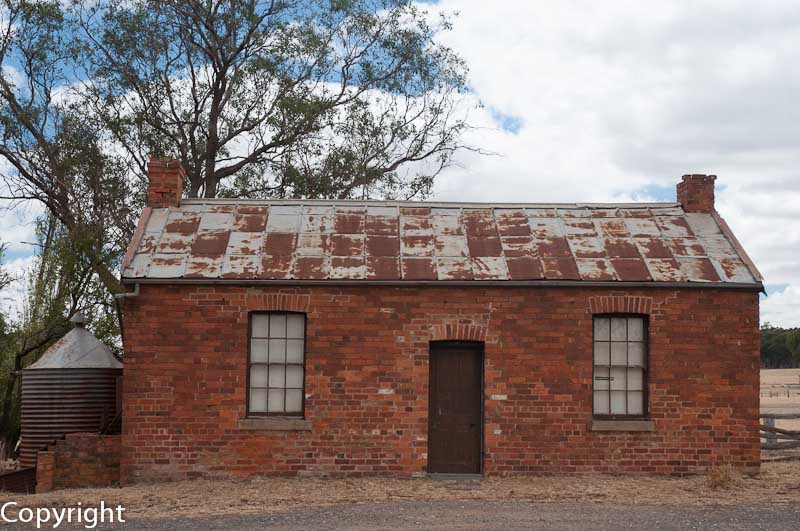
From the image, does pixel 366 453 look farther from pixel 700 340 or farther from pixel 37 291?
pixel 37 291

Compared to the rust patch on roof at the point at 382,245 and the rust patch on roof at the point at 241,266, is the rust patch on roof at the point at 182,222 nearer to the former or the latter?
the rust patch on roof at the point at 241,266

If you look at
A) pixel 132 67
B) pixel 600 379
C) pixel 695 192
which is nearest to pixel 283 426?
pixel 600 379

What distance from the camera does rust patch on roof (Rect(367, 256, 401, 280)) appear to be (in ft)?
48.9

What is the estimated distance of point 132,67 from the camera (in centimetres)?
2586

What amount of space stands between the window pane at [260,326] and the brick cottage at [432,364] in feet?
0.08

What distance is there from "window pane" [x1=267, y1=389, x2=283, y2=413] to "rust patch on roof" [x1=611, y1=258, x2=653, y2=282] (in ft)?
19.2

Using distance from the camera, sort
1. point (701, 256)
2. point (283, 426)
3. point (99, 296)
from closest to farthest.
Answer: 1. point (283, 426)
2. point (701, 256)
3. point (99, 296)

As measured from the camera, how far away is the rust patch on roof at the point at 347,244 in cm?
1552

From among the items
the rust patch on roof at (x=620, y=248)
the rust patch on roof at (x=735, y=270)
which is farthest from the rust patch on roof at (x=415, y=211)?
the rust patch on roof at (x=735, y=270)

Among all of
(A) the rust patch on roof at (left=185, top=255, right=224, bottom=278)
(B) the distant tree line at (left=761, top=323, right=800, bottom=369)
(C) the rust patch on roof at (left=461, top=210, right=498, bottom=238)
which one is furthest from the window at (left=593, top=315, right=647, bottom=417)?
(B) the distant tree line at (left=761, top=323, right=800, bottom=369)

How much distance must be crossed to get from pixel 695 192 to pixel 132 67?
640 inches

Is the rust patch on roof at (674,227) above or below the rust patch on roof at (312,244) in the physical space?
above

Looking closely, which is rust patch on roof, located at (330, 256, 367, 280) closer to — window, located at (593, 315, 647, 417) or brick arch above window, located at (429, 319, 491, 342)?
brick arch above window, located at (429, 319, 491, 342)

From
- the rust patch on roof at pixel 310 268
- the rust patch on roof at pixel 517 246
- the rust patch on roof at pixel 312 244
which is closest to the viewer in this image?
the rust patch on roof at pixel 310 268
